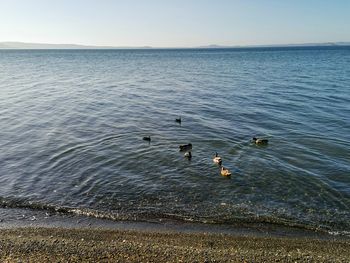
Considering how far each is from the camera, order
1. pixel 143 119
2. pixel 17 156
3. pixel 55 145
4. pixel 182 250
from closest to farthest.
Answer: pixel 182 250 < pixel 17 156 < pixel 55 145 < pixel 143 119

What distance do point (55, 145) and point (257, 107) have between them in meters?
21.7

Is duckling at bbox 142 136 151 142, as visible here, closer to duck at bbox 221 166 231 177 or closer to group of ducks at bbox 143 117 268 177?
group of ducks at bbox 143 117 268 177

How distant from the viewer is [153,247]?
13.1 m

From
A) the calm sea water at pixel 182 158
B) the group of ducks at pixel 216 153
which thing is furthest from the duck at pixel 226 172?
the calm sea water at pixel 182 158

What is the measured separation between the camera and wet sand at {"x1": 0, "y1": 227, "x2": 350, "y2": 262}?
12258 millimetres

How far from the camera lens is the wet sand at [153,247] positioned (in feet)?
40.2

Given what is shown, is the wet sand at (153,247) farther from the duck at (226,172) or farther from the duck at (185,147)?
the duck at (185,147)

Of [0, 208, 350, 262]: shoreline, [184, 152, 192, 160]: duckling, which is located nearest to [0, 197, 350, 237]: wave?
[0, 208, 350, 262]: shoreline

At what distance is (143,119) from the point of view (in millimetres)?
34031

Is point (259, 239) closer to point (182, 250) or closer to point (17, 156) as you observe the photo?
point (182, 250)

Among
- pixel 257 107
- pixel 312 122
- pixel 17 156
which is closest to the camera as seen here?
pixel 17 156

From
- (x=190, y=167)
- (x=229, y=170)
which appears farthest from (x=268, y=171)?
(x=190, y=167)

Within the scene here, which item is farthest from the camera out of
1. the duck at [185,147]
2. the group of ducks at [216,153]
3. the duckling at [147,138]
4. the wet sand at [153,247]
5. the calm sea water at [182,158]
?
the duckling at [147,138]

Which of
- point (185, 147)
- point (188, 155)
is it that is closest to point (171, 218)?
point (188, 155)
